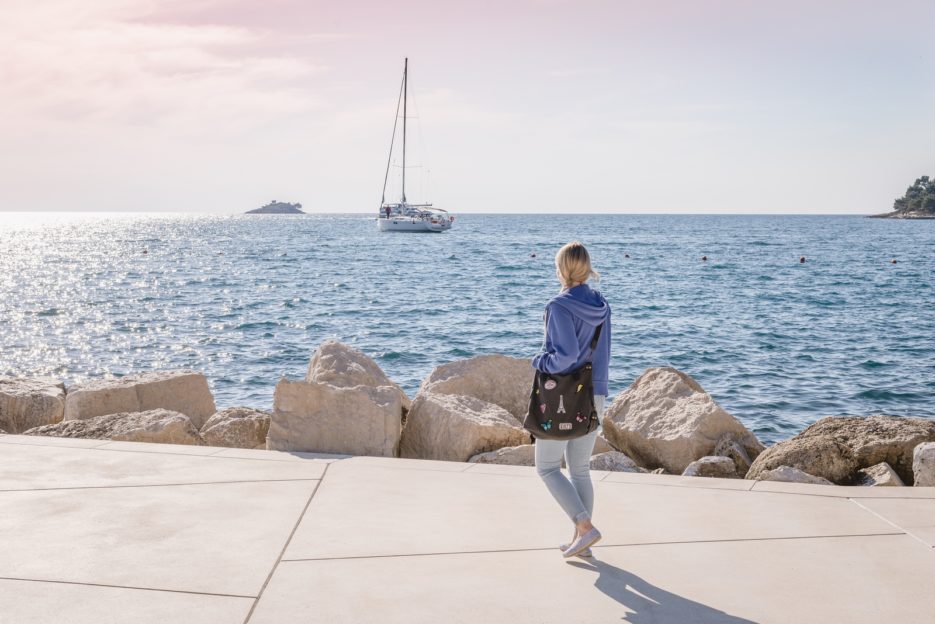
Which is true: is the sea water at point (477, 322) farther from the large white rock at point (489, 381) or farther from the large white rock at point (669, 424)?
the large white rock at point (489, 381)

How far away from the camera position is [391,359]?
64.0 feet

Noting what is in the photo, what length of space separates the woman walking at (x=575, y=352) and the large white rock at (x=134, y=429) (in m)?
3.68

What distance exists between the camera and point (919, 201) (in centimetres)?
16150

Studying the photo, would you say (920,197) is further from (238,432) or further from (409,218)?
(238,432)

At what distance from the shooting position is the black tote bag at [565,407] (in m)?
4.29

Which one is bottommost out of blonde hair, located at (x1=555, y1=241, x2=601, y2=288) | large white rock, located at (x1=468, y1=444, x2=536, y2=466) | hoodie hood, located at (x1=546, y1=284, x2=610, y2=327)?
large white rock, located at (x1=468, y1=444, x2=536, y2=466)

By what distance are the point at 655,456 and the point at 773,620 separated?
389 cm

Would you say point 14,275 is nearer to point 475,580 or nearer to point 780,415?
point 780,415

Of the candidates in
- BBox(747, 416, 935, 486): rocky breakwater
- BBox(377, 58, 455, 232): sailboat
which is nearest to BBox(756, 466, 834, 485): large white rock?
BBox(747, 416, 935, 486): rocky breakwater

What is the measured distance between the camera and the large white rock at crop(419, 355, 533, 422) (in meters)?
8.86

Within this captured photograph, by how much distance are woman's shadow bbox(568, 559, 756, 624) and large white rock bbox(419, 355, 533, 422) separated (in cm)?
451

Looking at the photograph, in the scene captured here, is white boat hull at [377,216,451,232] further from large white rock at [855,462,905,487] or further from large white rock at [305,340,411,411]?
large white rock at [855,462,905,487]

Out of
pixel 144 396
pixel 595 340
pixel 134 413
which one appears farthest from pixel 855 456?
pixel 144 396

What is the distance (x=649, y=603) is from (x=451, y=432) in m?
3.34
